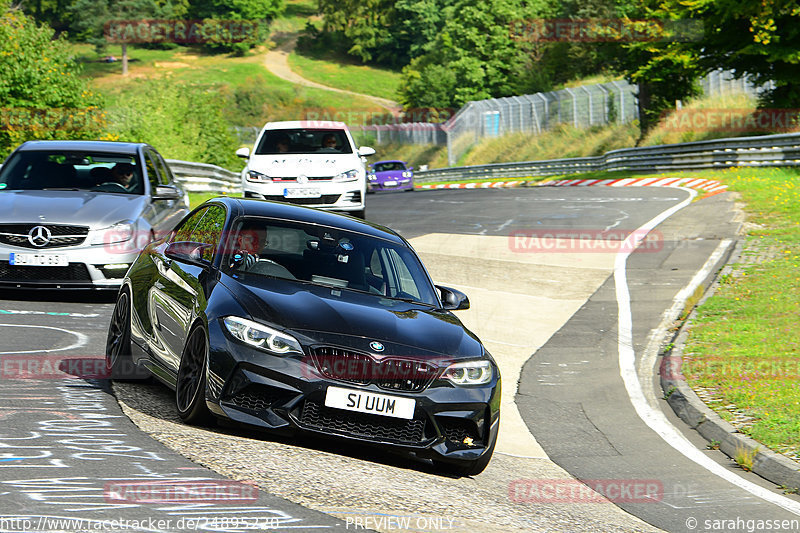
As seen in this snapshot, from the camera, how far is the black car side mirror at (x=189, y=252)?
24.5ft

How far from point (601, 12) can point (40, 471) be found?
254ft

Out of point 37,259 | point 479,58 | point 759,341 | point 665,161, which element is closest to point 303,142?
point 37,259

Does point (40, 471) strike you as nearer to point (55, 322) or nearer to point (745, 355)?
point (55, 322)

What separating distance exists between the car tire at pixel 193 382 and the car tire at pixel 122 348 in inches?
46.6

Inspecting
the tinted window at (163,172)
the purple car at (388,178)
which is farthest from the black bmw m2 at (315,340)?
the purple car at (388,178)

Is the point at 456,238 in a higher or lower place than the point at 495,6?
lower

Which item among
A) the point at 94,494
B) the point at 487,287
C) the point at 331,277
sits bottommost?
the point at 487,287

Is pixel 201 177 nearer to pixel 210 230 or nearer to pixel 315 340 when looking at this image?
pixel 210 230

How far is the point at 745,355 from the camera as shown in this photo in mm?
11125

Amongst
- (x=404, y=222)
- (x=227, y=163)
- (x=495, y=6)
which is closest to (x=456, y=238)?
(x=404, y=222)

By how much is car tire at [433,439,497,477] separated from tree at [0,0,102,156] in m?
24.2

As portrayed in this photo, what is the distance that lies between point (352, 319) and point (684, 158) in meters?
30.6

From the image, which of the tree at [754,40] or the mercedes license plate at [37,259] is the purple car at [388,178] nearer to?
the tree at [754,40]

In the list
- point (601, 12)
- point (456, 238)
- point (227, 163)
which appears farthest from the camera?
point (601, 12)
